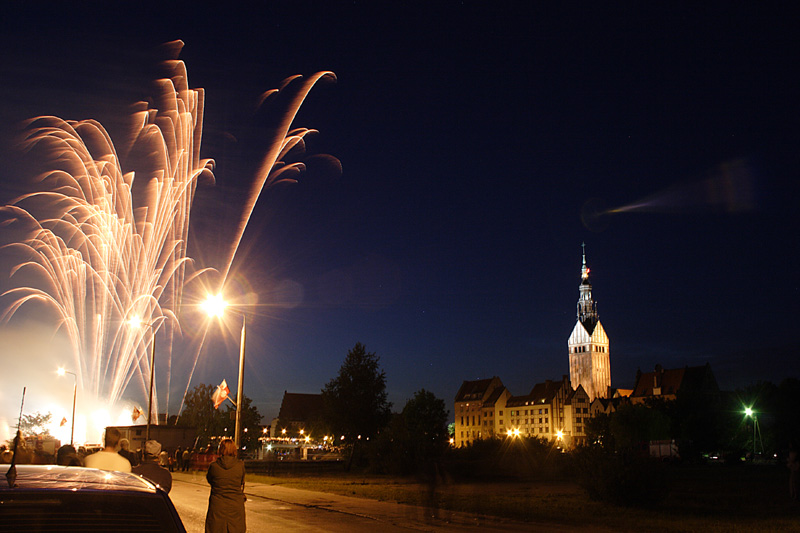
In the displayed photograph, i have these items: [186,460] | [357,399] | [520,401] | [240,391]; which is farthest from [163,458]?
[520,401]

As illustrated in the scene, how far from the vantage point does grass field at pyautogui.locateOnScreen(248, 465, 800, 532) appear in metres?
Result: 17.0

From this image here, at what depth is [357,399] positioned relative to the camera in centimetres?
6116

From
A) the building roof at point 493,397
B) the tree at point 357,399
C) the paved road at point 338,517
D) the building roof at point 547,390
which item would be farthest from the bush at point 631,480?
the building roof at point 493,397

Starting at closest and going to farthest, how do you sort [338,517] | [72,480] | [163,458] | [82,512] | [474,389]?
[82,512] → [72,480] → [338,517] → [163,458] → [474,389]

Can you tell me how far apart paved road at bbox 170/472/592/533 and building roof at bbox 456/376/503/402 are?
443ft

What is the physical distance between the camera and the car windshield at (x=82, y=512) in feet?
12.5

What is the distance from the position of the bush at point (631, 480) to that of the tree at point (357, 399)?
41.2 meters

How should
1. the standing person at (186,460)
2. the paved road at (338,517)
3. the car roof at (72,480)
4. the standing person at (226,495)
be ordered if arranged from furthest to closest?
the standing person at (186,460) < the paved road at (338,517) < the standing person at (226,495) < the car roof at (72,480)

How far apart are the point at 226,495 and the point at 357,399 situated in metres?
52.6

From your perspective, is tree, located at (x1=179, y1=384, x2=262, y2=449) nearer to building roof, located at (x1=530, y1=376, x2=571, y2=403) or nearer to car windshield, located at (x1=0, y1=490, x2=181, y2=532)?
building roof, located at (x1=530, y1=376, x2=571, y2=403)

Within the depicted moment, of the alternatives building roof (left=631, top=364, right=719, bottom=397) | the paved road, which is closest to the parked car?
the paved road

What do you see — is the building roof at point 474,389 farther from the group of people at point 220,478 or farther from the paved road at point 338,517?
the group of people at point 220,478

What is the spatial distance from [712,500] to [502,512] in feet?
30.6

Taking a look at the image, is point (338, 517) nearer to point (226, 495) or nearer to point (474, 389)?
point (226, 495)
